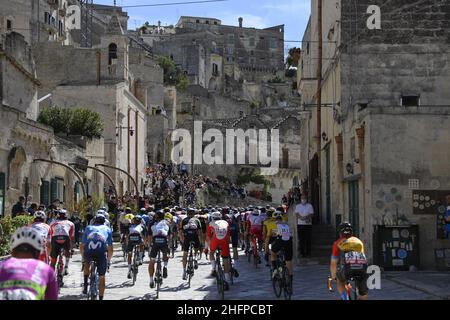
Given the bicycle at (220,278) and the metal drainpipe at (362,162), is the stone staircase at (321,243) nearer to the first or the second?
the metal drainpipe at (362,162)

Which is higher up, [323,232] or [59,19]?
[59,19]

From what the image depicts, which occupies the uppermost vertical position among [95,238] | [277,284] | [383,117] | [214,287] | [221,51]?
[221,51]

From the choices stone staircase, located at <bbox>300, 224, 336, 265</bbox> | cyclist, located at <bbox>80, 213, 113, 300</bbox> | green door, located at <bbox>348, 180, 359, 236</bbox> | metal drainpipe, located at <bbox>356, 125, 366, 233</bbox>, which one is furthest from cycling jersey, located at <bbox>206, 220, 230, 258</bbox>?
green door, located at <bbox>348, 180, 359, 236</bbox>

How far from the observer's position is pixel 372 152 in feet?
63.7

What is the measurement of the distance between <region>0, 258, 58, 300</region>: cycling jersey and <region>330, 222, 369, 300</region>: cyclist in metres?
5.43

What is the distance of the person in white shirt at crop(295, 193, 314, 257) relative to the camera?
70.6 ft

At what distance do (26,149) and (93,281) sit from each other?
1712 cm

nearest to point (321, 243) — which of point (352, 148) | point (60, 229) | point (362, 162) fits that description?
point (352, 148)

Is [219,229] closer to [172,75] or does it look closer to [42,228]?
[42,228]

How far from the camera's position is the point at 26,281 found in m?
6.71

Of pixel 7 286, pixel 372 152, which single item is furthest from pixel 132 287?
pixel 7 286
